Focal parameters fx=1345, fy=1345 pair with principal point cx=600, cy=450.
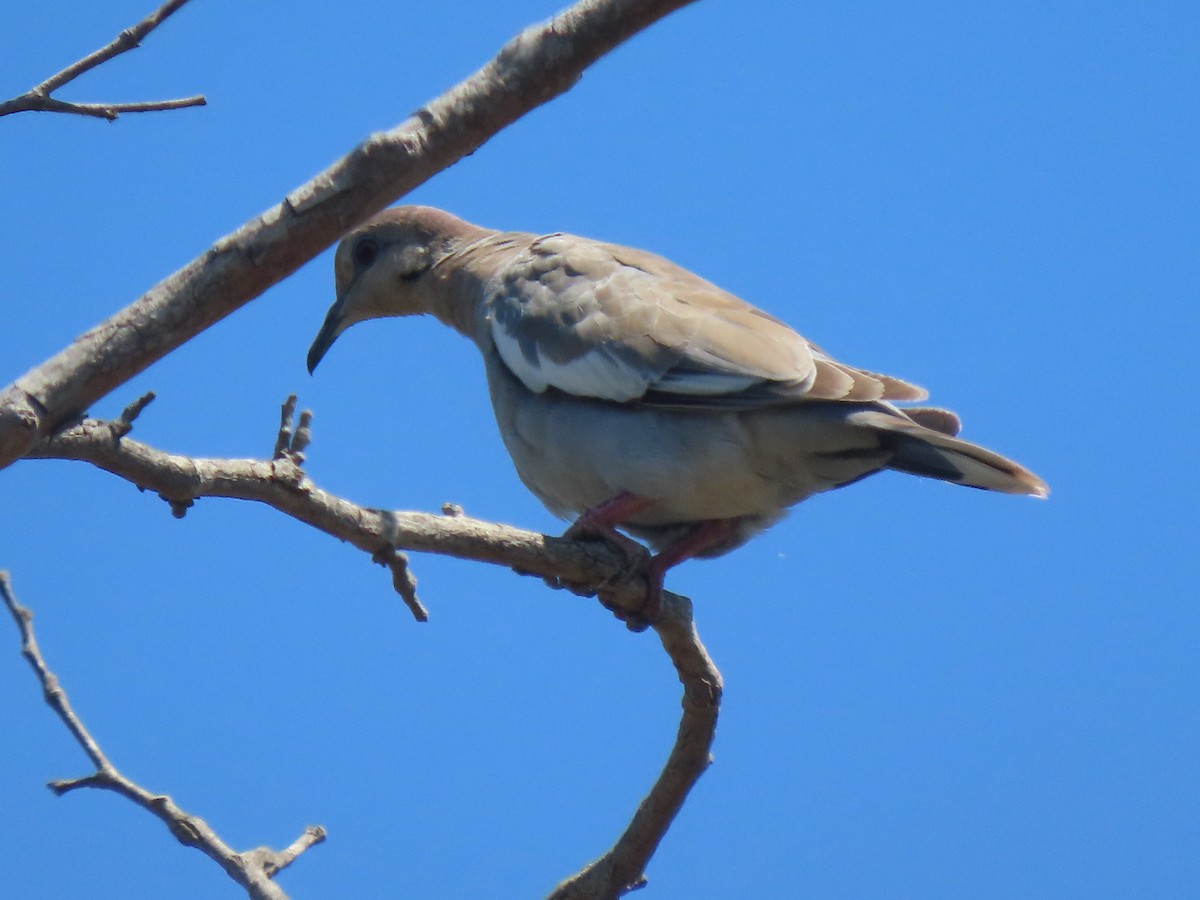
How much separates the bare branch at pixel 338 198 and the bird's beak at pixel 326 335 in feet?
10.7

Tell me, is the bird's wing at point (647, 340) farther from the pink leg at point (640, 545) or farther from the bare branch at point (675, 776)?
the bare branch at point (675, 776)

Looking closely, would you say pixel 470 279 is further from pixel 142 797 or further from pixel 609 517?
pixel 142 797

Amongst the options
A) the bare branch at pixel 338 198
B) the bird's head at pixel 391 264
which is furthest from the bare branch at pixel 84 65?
the bird's head at pixel 391 264

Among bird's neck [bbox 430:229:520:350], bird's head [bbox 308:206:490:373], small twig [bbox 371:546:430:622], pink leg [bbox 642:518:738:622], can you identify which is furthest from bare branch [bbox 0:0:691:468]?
bird's head [bbox 308:206:490:373]

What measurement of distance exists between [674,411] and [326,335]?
7.42 feet

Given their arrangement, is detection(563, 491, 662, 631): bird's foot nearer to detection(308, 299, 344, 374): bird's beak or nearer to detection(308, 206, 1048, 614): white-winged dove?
detection(308, 206, 1048, 614): white-winged dove

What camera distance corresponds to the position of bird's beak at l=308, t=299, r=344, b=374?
5.93 meters

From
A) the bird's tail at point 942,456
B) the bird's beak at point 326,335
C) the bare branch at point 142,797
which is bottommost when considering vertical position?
the bare branch at point 142,797

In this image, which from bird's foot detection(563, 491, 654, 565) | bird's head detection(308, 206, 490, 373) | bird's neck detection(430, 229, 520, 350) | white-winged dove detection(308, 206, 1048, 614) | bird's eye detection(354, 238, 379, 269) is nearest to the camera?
white-winged dove detection(308, 206, 1048, 614)

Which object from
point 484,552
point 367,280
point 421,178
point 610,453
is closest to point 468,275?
point 367,280

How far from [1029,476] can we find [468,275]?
8.34ft

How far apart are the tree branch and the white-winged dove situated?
0.21 meters

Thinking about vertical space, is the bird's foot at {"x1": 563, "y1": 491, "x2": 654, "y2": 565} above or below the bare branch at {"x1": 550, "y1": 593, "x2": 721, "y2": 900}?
above

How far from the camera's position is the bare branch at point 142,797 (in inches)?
138
